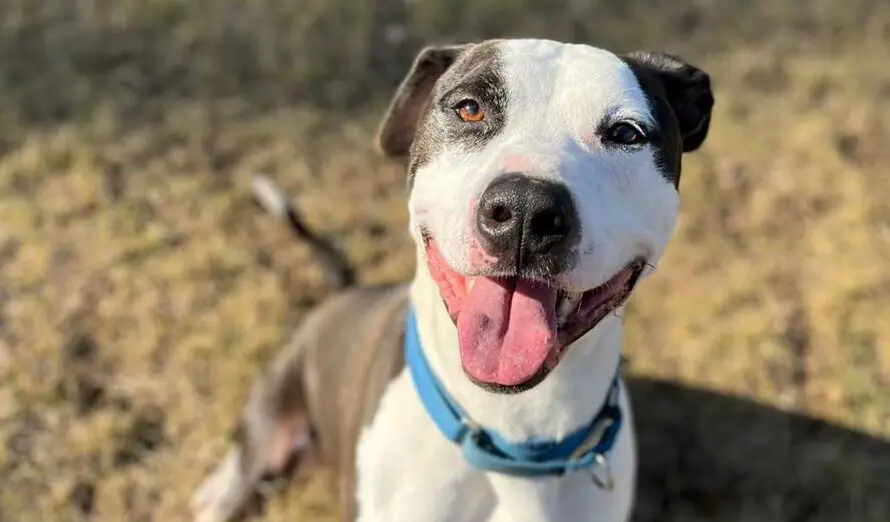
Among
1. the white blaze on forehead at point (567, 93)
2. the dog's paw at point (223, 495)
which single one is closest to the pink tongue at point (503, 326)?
the white blaze on forehead at point (567, 93)

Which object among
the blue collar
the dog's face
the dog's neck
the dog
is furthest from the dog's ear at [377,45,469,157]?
the blue collar

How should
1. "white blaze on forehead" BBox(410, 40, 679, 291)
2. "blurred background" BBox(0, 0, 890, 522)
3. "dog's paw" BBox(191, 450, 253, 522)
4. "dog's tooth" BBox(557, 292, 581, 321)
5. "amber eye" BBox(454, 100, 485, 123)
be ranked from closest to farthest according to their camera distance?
"white blaze on forehead" BBox(410, 40, 679, 291) < "dog's tooth" BBox(557, 292, 581, 321) < "amber eye" BBox(454, 100, 485, 123) < "dog's paw" BBox(191, 450, 253, 522) < "blurred background" BBox(0, 0, 890, 522)

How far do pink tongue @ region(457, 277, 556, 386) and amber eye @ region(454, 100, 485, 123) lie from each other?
1.37 ft

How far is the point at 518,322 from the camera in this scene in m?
2.25

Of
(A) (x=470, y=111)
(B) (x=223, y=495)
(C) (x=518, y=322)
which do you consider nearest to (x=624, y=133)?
(A) (x=470, y=111)

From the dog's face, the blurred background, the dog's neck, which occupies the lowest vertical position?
the blurred background

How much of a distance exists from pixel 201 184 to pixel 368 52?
1.46 metres

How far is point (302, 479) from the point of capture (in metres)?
4.01

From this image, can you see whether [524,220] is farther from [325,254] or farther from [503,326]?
[325,254]

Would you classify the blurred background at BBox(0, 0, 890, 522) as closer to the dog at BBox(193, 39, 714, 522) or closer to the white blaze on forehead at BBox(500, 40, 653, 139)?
the dog at BBox(193, 39, 714, 522)

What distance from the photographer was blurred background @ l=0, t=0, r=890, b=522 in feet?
13.2

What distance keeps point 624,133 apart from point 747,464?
88.2 inches

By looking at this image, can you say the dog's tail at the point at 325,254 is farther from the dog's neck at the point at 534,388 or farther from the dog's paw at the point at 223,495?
the dog's neck at the point at 534,388

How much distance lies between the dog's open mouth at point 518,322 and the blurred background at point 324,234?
1.91 m
